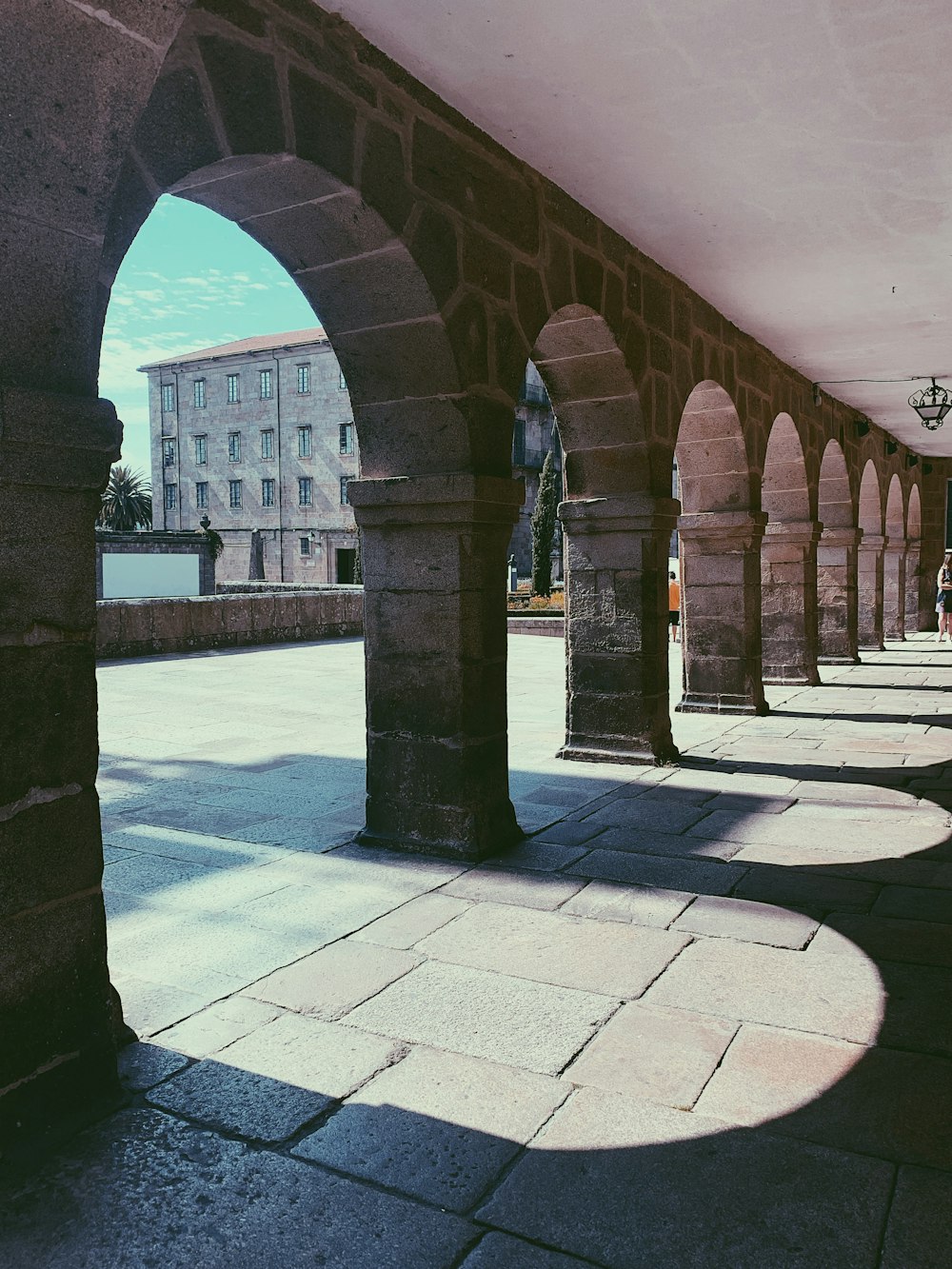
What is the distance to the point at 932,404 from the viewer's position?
796 cm

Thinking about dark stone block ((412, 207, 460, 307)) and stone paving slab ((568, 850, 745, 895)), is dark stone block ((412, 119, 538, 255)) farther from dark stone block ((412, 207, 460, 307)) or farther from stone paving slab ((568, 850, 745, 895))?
stone paving slab ((568, 850, 745, 895))

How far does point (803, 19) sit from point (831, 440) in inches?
259

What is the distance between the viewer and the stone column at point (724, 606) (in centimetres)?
628

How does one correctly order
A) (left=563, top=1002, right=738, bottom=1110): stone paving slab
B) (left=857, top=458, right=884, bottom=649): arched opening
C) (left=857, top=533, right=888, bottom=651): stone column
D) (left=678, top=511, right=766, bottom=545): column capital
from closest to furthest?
1. (left=563, top=1002, right=738, bottom=1110): stone paving slab
2. (left=678, top=511, right=766, bottom=545): column capital
3. (left=857, top=458, right=884, bottom=649): arched opening
4. (left=857, top=533, right=888, bottom=651): stone column

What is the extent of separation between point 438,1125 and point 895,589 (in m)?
13.4

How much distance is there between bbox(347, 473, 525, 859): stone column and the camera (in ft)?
10.9

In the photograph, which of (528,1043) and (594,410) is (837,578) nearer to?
(594,410)

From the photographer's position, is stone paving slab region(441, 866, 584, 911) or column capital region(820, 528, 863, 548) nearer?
stone paving slab region(441, 866, 584, 911)

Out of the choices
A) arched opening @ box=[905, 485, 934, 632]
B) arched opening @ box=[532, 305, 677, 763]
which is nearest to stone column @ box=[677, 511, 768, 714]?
arched opening @ box=[532, 305, 677, 763]

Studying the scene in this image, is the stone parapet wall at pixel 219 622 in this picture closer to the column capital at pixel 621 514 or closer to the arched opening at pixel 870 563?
the column capital at pixel 621 514

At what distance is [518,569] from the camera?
3288cm

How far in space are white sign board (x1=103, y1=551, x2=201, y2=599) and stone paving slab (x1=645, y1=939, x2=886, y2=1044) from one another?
12.8 m

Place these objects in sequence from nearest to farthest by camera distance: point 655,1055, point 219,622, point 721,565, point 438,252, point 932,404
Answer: point 655,1055 < point 438,252 < point 721,565 < point 932,404 < point 219,622

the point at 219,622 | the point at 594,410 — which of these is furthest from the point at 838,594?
the point at 219,622
